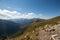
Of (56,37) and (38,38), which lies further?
(38,38)

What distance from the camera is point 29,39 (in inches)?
898

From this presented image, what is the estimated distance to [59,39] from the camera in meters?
19.9

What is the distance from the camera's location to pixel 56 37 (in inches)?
810

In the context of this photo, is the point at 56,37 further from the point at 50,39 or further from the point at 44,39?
the point at 44,39

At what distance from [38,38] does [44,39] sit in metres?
1.27

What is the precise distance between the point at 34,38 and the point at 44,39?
6.06 feet

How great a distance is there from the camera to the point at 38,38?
22844mm

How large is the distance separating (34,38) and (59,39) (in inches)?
188

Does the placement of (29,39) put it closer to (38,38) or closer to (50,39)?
(38,38)

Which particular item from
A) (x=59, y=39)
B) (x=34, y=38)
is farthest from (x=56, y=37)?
(x=34, y=38)

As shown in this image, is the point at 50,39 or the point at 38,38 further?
the point at 38,38

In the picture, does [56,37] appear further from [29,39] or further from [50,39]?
[29,39]

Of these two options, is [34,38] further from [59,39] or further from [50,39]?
[59,39]

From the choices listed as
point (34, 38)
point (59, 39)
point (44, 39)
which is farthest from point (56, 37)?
point (34, 38)
